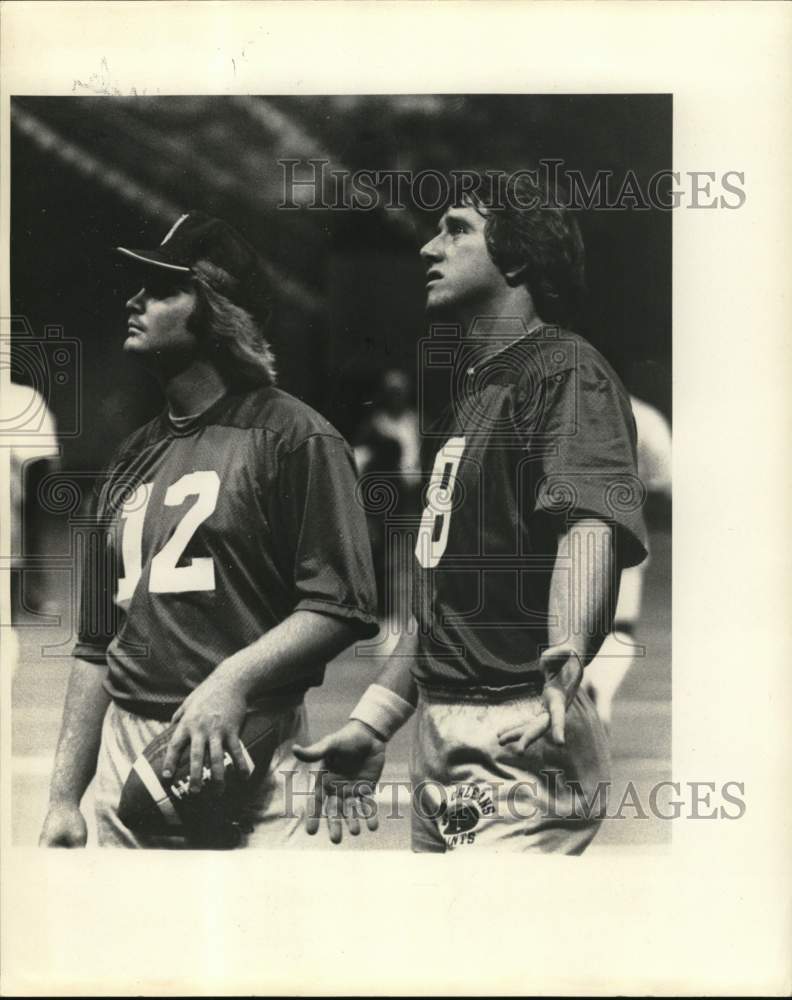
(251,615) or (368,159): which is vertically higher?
(368,159)

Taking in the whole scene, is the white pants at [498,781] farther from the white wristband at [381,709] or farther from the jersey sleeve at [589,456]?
the jersey sleeve at [589,456]

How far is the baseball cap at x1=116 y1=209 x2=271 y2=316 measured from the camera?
2691 millimetres

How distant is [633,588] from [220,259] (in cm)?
123

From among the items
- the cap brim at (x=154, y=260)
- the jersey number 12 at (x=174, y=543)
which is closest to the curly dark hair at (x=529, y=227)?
the cap brim at (x=154, y=260)

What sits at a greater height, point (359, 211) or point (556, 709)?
point (359, 211)

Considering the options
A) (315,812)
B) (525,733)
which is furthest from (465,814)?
(315,812)

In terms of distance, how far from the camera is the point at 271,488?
105 inches

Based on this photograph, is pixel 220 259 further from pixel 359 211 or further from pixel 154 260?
pixel 359 211

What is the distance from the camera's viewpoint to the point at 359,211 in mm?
2684

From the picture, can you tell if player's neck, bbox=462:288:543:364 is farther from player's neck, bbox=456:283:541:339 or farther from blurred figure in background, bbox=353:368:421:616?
blurred figure in background, bbox=353:368:421:616

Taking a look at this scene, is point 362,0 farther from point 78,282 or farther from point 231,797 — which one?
point 231,797

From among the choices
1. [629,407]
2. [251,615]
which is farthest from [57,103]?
[629,407]

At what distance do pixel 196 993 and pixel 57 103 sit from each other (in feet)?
6.90

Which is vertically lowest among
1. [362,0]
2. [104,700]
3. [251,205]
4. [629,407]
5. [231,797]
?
[231,797]
